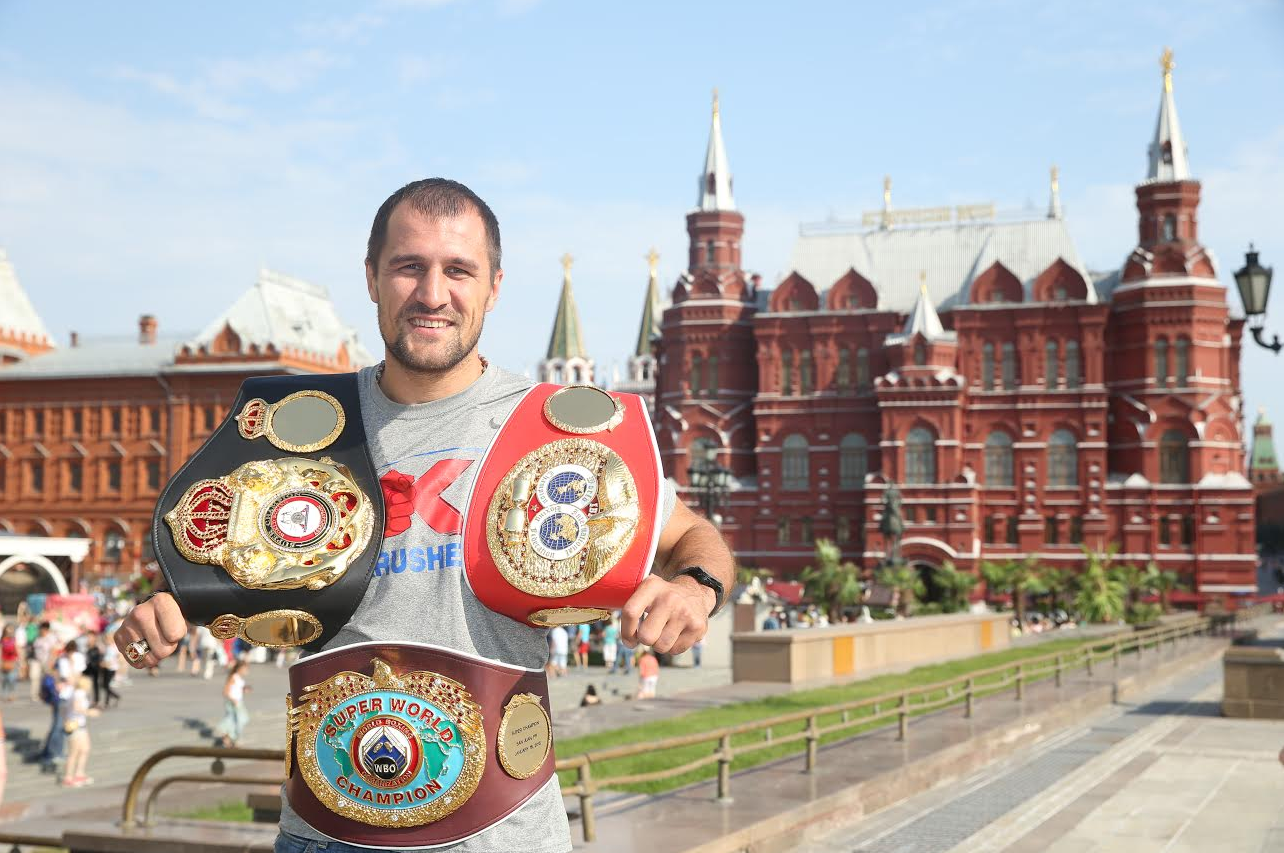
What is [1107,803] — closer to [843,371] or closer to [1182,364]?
[1182,364]

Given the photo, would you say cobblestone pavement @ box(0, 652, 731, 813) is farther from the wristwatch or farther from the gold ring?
the wristwatch

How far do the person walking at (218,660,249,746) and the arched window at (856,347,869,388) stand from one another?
46.2 meters

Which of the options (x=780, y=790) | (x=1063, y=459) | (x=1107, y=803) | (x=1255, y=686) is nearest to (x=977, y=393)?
(x=1063, y=459)

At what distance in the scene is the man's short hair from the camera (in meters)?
2.60

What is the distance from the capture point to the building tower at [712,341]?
61375mm

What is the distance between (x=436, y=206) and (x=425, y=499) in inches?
21.9

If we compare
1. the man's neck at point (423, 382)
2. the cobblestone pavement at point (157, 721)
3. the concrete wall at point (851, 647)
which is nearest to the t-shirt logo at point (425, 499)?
the man's neck at point (423, 382)

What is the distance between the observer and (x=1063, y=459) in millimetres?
57219

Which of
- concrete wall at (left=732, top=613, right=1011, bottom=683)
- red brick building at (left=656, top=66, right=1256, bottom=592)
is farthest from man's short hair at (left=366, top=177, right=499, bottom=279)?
red brick building at (left=656, top=66, right=1256, bottom=592)

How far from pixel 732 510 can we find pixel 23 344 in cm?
3586

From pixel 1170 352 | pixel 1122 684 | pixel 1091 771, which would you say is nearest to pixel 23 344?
pixel 1170 352

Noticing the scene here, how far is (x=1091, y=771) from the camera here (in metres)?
13.4

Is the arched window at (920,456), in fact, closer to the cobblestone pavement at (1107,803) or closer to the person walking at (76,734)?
the cobblestone pavement at (1107,803)

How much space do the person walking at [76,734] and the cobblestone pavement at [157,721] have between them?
0.19 metres
